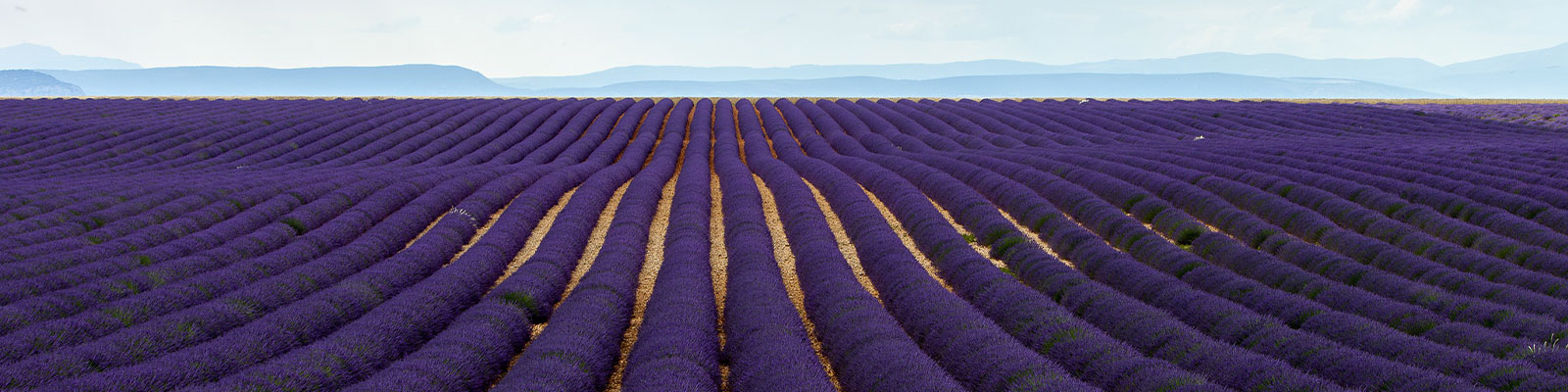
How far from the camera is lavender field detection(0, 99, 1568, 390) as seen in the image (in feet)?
21.7

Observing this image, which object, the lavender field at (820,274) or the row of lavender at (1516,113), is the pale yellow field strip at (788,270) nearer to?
the lavender field at (820,274)

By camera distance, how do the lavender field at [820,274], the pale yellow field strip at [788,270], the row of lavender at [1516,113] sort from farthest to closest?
the row of lavender at [1516,113] < the pale yellow field strip at [788,270] < the lavender field at [820,274]

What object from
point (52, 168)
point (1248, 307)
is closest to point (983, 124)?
point (1248, 307)

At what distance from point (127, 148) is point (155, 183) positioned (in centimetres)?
1183

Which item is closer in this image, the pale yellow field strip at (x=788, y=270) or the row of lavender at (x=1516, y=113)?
the pale yellow field strip at (x=788, y=270)

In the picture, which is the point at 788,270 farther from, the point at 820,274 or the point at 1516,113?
the point at 1516,113

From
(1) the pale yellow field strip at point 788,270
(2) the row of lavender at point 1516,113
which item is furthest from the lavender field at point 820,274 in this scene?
(2) the row of lavender at point 1516,113

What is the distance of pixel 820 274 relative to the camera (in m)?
9.99

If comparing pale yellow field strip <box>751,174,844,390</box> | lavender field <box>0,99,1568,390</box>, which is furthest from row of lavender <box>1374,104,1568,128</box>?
pale yellow field strip <box>751,174,844,390</box>

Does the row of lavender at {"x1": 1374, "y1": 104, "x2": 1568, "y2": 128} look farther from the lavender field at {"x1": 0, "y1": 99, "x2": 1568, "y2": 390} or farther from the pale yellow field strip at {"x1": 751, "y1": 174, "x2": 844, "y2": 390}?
the pale yellow field strip at {"x1": 751, "y1": 174, "x2": 844, "y2": 390}

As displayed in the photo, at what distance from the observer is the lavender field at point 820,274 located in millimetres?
6621

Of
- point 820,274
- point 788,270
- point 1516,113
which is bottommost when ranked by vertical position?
point 788,270

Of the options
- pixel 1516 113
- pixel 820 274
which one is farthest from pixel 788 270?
pixel 1516 113

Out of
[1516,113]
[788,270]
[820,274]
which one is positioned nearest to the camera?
[820,274]
